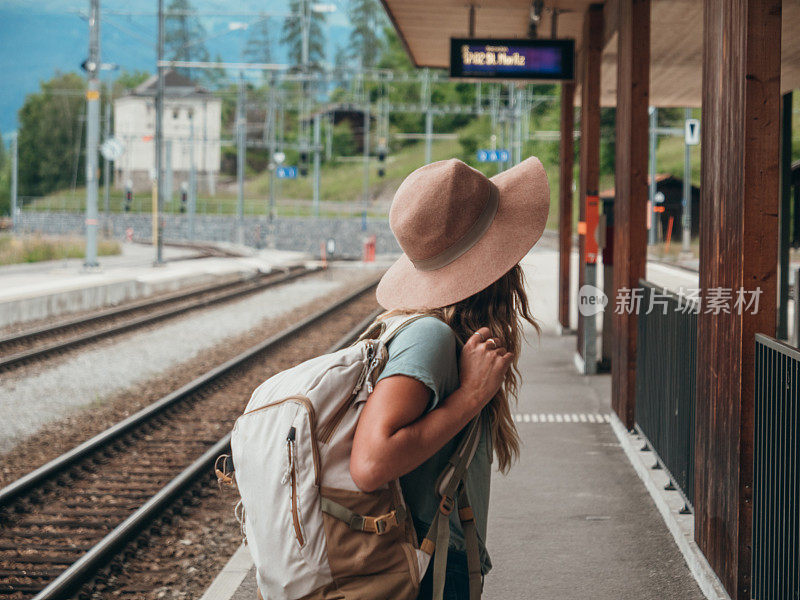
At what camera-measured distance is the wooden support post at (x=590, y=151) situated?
34.9 feet

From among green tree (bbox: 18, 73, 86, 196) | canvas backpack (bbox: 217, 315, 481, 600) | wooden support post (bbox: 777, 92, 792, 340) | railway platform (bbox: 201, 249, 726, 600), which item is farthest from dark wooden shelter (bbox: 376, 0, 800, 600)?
green tree (bbox: 18, 73, 86, 196)

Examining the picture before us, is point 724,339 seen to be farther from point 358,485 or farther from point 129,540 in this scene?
point 129,540

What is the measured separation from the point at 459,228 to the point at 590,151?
8716mm

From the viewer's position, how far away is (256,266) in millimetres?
33250

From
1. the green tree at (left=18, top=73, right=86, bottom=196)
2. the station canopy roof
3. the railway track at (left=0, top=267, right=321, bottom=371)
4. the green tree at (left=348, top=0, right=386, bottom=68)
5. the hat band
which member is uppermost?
the green tree at (left=348, top=0, right=386, bottom=68)

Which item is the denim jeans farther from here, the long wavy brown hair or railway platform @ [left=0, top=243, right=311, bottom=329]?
railway platform @ [left=0, top=243, right=311, bottom=329]

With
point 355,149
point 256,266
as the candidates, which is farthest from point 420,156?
point 256,266

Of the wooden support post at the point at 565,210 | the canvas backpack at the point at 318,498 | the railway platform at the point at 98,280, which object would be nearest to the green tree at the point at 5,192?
the railway platform at the point at 98,280

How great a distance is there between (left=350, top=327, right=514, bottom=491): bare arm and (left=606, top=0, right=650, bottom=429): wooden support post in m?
5.62

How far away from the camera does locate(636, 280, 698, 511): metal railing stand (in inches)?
210

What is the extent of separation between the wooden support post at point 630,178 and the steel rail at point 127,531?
127 inches

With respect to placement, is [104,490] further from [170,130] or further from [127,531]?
[170,130]

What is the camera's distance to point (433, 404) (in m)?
2.12

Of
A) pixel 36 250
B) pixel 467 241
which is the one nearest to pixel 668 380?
pixel 467 241
